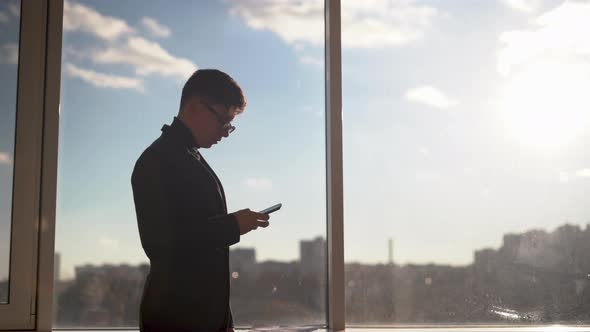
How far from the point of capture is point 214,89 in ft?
6.93

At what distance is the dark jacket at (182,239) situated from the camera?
1946mm

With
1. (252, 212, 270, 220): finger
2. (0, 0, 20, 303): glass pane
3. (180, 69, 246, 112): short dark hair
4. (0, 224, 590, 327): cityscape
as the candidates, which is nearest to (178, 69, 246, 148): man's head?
(180, 69, 246, 112): short dark hair

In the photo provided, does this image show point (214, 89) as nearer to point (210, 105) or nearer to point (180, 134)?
point (210, 105)

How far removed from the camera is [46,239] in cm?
208

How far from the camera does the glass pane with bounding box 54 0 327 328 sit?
2.10 metres

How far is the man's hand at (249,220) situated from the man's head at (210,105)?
0.24 metres

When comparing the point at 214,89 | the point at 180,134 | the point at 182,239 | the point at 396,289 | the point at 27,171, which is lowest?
the point at 396,289

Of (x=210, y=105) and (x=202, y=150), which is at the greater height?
(x=210, y=105)

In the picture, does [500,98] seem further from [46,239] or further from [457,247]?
[46,239]

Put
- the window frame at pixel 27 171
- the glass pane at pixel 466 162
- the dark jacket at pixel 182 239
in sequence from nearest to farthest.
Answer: the dark jacket at pixel 182 239 < the window frame at pixel 27 171 < the glass pane at pixel 466 162

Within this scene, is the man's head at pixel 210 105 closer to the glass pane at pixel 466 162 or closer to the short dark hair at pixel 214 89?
the short dark hair at pixel 214 89

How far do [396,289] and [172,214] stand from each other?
2.55 feet

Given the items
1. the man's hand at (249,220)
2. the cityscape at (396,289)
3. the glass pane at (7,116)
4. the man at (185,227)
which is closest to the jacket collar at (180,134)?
the man at (185,227)

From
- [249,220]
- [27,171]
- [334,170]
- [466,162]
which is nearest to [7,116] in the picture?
[27,171]
